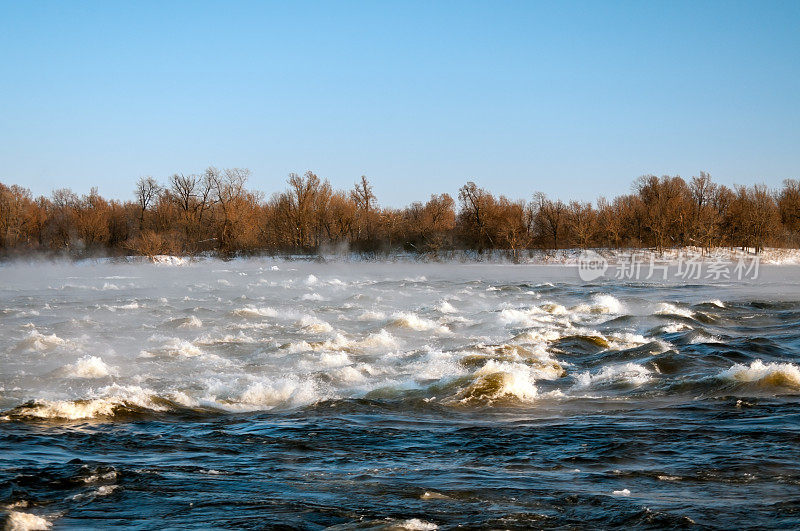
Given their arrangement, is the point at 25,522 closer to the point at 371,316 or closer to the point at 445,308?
the point at 371,316

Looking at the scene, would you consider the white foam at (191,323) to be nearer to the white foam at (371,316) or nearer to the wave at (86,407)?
the white foam at (371,316)

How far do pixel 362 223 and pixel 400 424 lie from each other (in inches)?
2884

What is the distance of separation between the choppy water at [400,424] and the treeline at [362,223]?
56.9 meters

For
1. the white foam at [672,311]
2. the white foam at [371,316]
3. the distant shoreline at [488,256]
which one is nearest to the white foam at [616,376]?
the white foam at [672,311]

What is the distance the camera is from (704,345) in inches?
671

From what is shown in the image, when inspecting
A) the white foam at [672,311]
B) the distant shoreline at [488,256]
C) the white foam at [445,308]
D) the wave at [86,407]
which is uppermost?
the distant shoreline at [488,256]

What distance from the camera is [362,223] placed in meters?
82.8

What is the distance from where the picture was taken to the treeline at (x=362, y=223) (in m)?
78.1

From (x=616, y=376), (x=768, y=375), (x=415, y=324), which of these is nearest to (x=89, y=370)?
(x=616, y=376)

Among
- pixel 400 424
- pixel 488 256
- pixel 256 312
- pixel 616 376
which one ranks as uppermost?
pixel 488 256

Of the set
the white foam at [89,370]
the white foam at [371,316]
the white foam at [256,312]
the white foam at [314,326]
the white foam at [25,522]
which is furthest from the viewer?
the white foam at [256,312]

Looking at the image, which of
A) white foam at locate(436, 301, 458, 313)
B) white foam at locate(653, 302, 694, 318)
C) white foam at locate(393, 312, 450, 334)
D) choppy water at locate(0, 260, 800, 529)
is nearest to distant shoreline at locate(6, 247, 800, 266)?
white foam at locate(653, 302, 694, 318)

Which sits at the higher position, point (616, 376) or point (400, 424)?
point (616, 376)

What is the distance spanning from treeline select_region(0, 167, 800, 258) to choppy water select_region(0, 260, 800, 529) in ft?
187
